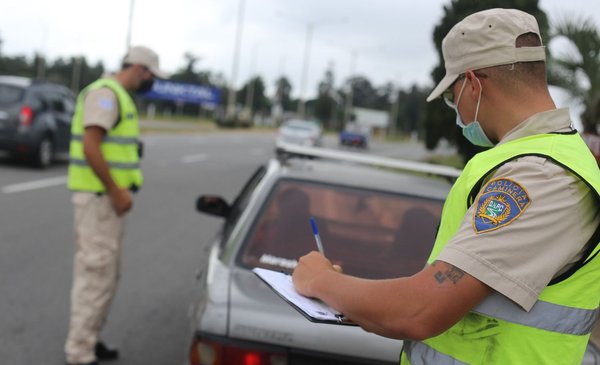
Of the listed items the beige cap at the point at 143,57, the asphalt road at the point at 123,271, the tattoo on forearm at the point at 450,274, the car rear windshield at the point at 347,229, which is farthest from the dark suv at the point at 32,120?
the tattoo on forearm at the point at 450,274

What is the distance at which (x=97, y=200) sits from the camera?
4.30m

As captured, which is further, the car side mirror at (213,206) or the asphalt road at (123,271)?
the asphalt road at (123,271)

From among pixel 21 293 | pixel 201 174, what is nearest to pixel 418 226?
pixel 21 293

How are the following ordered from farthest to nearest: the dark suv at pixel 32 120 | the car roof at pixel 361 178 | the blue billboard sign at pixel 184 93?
the blue billboard sign at pixel 184 93
the dark suv at pixel 32 120
the car roof at pixel 361 178

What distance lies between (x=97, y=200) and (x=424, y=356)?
119 inches

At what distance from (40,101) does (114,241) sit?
1032 cm

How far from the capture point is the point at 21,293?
19.5 ft

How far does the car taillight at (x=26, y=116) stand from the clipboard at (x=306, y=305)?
492 inches

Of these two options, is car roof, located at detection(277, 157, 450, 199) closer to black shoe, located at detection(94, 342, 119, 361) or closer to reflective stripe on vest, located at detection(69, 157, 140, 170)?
reflective stripe on vest, located at detection(69, 157, 140, 170)

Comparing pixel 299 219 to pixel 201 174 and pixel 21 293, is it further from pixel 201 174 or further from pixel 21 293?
pixel 201 174

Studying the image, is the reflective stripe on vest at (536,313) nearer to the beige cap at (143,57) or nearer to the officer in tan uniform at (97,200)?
the officer in tan uniform at (97,200)

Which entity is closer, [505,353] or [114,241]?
[505,353]

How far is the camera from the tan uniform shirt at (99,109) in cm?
421

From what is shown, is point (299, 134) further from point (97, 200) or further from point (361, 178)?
point (361, 178)
